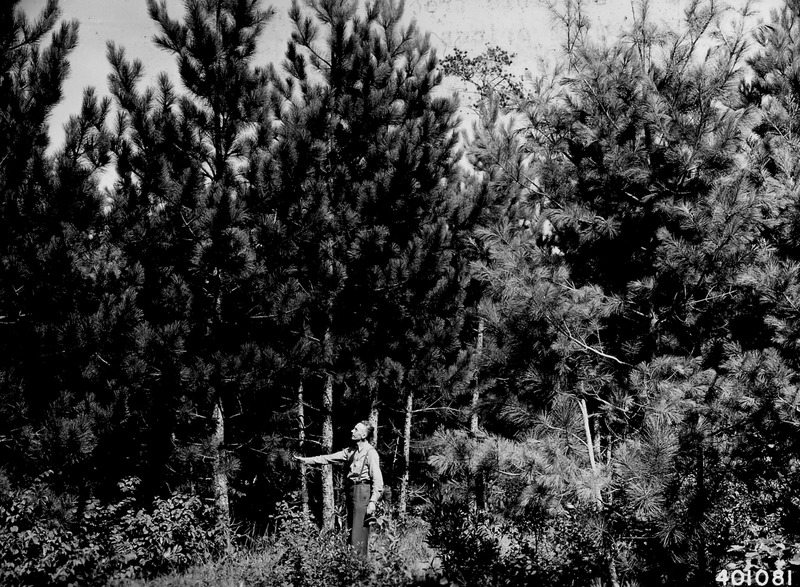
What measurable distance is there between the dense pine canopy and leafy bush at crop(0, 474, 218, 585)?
0.11 ft

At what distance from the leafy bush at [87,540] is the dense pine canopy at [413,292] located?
3 cm

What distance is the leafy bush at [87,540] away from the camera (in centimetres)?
481

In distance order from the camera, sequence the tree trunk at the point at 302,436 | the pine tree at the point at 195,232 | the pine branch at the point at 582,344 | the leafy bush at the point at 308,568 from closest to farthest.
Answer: the leafy bush at the point at 308,568 → the pine branch at the point at 582,344 → the pine tree at the point at 195,232 → the tree trunk at the point at 302,436

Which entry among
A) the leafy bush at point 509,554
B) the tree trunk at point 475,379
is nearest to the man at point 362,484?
the leafy bush at point 509,554

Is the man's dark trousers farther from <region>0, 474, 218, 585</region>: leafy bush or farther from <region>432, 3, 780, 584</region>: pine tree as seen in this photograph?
<region>0, 474, 218, 585</region>: leafy bush

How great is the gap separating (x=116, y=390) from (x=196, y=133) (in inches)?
126

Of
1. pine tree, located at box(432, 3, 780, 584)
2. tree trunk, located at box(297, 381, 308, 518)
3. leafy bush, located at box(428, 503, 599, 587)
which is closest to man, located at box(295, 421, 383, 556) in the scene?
leafy bush, located at box(428, 503, 599, 587)

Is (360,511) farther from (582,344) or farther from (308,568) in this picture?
(582,344)

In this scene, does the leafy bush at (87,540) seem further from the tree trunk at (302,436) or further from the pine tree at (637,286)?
the pine tree at (637,286)

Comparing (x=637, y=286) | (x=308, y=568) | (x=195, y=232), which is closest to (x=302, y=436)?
(x=195, y=232)

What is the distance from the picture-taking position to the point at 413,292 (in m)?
8.56

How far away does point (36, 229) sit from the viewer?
5.59m

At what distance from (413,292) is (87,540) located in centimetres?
493

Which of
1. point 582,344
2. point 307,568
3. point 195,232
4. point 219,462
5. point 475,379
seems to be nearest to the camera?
point 307,568
